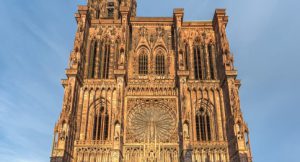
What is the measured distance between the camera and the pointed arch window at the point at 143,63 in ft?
109

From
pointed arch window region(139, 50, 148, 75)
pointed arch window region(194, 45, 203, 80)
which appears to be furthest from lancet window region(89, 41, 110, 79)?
pointed arch window region(194, 45, 203, 80)

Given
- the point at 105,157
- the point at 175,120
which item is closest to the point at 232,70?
the point at 175,120

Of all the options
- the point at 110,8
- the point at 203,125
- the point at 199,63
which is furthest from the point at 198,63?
the point at 110,8

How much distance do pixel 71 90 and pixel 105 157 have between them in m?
7.25

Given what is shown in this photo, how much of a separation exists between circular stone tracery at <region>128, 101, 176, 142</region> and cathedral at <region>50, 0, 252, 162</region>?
103 millimetres

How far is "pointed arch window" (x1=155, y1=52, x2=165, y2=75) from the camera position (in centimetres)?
3331

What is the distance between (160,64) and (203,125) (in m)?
8.83

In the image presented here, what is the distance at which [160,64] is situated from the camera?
3394 centimetres

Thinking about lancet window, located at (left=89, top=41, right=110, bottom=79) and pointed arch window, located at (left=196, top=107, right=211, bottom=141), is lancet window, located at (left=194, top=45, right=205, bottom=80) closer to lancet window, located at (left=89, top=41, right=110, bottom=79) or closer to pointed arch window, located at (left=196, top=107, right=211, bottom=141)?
pointed arch window, located at (left=196, top=107, right=211, bottom=141)

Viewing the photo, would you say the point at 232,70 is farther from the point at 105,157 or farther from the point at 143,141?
the point at 105,157

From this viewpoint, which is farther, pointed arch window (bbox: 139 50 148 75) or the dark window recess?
the dark window recess

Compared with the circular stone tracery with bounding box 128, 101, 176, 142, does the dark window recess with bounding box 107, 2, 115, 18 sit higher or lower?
higher

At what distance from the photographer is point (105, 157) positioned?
27516mm

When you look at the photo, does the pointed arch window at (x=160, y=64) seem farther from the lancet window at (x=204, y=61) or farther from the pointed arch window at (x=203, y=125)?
the pointed arch window at (x=203, y=125)
